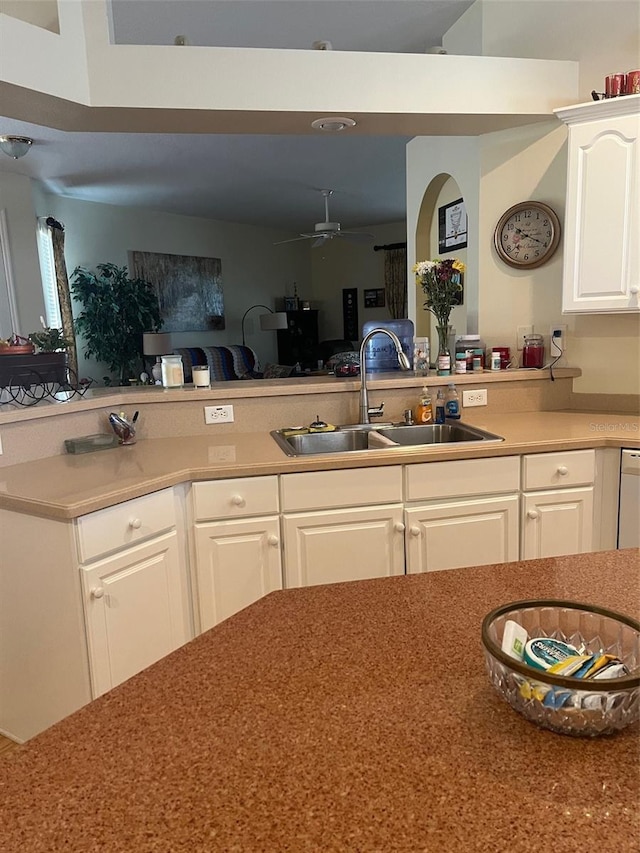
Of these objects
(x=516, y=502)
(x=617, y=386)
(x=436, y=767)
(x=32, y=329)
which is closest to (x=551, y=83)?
(x=617, y=386)

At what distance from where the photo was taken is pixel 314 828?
2.00 ft

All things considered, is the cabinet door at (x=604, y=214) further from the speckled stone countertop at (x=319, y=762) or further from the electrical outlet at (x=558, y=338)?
the speckled stone countertop at (x=319, y=762)

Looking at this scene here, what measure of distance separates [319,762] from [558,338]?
111 inches

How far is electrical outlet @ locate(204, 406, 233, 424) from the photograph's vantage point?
9.04 feet

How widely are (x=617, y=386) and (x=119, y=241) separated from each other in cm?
575

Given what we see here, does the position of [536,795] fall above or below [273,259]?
below

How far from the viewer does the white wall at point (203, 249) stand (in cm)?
653

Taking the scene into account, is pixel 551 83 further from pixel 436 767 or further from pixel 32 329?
pixel 32 329

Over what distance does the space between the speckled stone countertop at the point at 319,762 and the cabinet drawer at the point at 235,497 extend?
3.80ft

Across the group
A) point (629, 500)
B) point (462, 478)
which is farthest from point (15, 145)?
point (629, 500)

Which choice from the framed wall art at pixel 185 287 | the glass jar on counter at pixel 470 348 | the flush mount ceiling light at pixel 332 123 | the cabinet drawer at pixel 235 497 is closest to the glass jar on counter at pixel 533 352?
the glass jar on counter at pixel 470 348

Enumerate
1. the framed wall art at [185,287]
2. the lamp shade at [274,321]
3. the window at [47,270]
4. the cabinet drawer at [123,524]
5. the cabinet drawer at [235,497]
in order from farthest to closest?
the lamp shade at [274,321] < the framed wall art at [185,287] < the window at [47,270] < the cabinet drawer at [235,497] < the cabinet drawer at [123,524]

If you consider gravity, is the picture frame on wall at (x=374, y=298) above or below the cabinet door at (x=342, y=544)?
above

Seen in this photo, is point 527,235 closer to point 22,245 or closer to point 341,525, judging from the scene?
point 341,525
